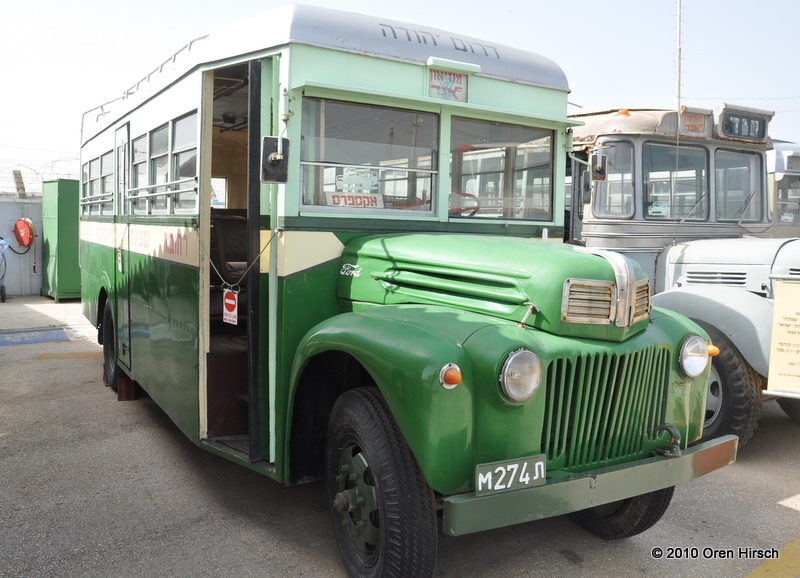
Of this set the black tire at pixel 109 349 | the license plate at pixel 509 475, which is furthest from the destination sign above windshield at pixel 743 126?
the black tire at pixel 109 349

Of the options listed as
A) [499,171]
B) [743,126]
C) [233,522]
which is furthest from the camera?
[743,126]

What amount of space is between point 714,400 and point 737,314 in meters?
0.62

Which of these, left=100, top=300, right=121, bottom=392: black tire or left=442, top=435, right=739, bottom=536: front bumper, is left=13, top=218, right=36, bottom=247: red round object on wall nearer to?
left=100, top=300, right=121, bottom=392: black tire

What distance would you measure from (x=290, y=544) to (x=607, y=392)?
1755mm

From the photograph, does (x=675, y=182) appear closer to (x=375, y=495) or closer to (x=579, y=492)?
(x=579, y=492)

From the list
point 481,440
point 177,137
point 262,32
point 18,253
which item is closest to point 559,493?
point 481,440

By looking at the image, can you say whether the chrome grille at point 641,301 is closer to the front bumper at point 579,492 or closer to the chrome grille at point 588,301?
the chrome grille at point 588,301

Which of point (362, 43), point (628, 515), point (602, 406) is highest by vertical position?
point (362, 43)

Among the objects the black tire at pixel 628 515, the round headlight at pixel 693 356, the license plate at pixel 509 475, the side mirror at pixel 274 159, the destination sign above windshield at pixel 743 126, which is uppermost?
the destination sign above windshield at pixel 743 126

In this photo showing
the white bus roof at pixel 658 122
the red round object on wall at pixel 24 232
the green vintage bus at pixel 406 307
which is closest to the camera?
the green vintage bus at pixel 406 307

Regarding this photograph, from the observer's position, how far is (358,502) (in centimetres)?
310

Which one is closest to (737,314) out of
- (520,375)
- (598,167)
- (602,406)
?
(598,167)

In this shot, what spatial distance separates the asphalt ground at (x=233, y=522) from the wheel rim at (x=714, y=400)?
0.35 meters

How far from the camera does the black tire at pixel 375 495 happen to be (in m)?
2.76
